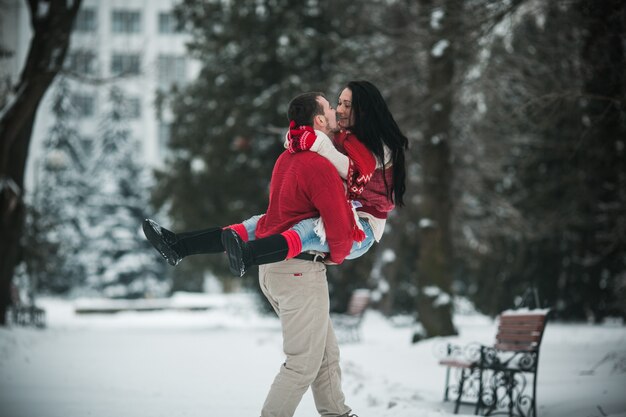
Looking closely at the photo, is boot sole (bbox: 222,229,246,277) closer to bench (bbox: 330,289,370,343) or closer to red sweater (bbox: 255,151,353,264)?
red sweater (bbox: 255,151,353,264)

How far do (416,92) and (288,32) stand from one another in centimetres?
366

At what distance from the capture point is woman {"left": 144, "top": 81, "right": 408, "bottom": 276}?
468 cm

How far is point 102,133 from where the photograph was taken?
5034 centimetres

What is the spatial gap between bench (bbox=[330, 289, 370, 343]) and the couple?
11350mm

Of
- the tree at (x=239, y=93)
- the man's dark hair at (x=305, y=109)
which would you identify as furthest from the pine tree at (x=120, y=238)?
the man's dark hair at (x=305, y=109)

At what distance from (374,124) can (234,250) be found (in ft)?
4.03

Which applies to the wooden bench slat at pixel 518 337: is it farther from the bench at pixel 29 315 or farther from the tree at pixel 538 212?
the bench at pixel 29 315

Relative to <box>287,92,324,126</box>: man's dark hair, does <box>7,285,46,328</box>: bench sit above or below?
below

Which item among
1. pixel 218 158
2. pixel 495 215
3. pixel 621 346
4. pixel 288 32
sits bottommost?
pixel 621 346

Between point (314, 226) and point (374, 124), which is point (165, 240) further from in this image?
point (374, 124)

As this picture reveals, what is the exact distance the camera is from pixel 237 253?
175 inches

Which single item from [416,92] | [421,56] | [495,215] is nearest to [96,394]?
[421,56]

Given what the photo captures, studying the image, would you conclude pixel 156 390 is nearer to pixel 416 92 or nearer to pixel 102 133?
pixel 416 92

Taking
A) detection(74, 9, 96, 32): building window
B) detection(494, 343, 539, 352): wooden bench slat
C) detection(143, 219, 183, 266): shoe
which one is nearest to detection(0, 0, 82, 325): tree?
detection(494, 343, 539, 352): wooden bench slat
